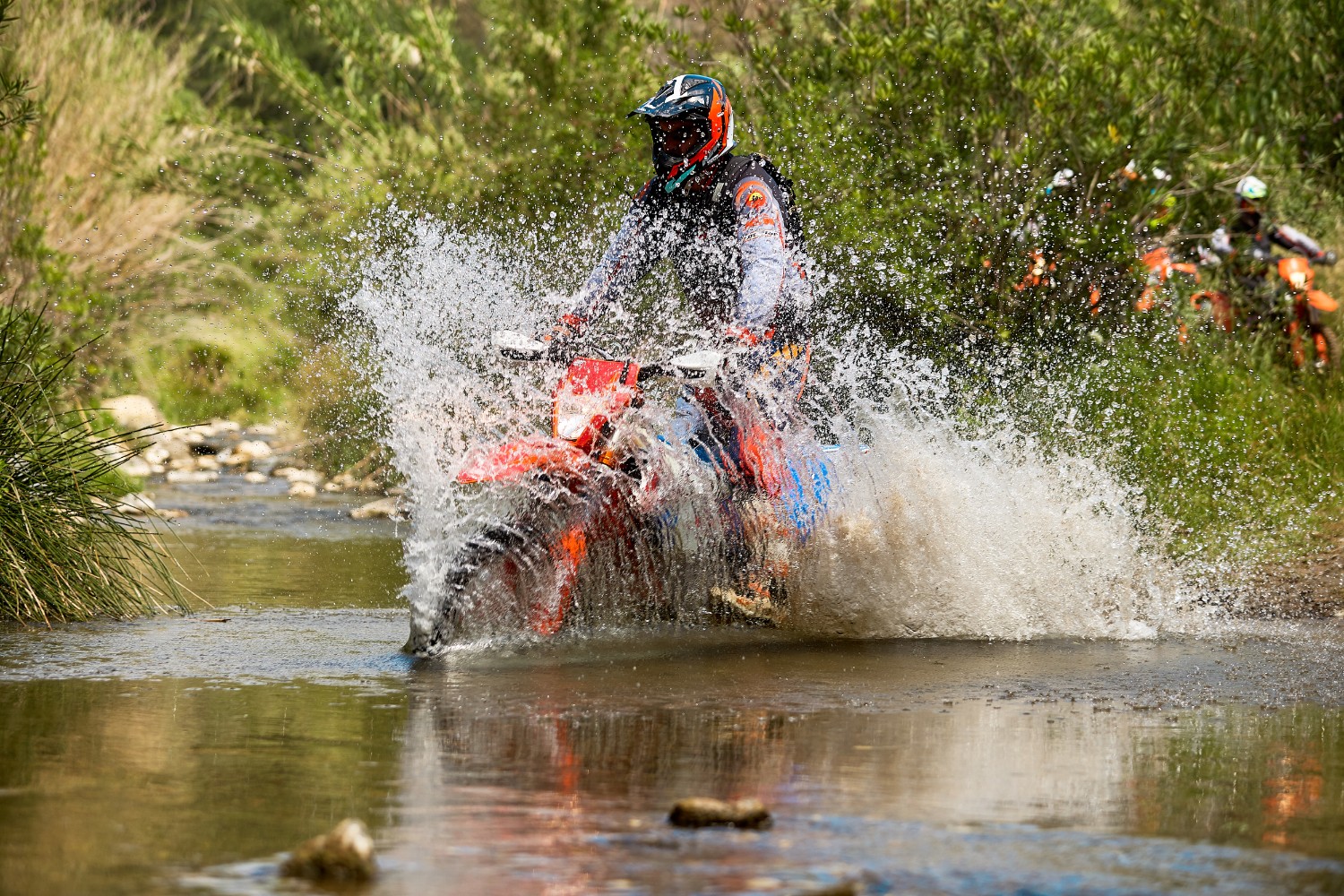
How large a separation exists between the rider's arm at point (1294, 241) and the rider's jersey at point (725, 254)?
722cm

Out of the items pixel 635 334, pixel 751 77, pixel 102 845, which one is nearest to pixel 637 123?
pixel 751 77

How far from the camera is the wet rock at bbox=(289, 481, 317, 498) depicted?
1474cm

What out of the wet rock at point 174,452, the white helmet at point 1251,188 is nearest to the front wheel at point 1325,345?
the white helmet at point 1251,188

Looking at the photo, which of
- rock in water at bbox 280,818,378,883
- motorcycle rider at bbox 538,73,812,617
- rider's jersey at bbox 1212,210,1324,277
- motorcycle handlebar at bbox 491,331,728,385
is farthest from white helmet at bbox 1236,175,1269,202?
rock in water at bbox 280,818,378,883

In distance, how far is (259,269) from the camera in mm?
21500

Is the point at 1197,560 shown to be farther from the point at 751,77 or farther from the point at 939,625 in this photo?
the point at 751,77

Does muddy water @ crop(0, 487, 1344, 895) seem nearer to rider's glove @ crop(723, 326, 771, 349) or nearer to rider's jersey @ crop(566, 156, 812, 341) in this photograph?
rider's glove @ crop(723, 326, 771, 349)

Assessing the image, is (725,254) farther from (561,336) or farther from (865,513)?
(865,513)

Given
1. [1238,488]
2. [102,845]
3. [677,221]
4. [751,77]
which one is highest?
[751,77]

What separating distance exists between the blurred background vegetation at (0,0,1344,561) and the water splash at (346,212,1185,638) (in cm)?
107

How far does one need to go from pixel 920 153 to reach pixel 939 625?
4.15 m

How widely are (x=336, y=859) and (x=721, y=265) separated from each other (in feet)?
14.4

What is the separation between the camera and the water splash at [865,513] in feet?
23.6

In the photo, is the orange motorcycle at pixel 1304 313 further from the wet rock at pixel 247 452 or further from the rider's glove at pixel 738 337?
the wet rock at pixel 247 452
